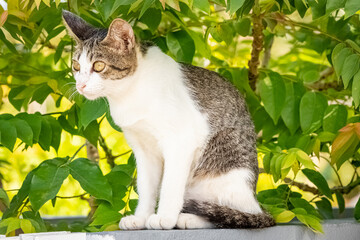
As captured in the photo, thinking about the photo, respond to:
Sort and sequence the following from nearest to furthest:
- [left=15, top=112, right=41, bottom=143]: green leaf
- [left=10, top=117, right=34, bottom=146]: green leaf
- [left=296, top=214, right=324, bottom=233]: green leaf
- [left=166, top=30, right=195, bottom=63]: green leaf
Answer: [left=296, top=214, right=324, bottom=233]: green leaf
[left=10, top=117, right=34, bottom=146]: green leaf
[left=15, top=112, right=41, bottom=143]: green leaf
[left=166, top=30, right=195, bottom=63]: green leaf

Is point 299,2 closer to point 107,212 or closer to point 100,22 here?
point 100,22

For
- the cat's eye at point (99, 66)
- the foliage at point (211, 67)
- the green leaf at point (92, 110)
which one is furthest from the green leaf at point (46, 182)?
the cat's eye at point (99, 66)

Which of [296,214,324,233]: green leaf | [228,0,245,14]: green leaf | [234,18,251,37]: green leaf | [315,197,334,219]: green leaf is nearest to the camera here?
[228,0,245,14]: green leaf

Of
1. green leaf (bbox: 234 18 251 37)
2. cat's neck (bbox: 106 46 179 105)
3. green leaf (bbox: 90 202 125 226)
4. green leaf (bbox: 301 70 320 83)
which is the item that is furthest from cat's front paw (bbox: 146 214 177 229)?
green leaf (bbox: 301 70 320 83)

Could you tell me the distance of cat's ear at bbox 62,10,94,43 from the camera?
7.57 ft

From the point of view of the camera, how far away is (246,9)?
8.14 feet

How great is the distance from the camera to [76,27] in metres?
2.35

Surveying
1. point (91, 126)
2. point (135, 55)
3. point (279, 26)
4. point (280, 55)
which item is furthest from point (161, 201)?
point (280, 55)

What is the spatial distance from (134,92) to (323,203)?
4.95ft

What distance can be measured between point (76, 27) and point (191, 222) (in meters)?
0.96

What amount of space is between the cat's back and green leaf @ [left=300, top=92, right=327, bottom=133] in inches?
14.7

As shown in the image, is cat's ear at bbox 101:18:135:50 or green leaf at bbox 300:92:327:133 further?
green leaf at bbox 300:92:327:133

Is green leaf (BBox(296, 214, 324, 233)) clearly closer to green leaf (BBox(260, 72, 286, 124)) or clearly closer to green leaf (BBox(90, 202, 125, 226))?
green leaf (BBox(260, 72, 286, 124))

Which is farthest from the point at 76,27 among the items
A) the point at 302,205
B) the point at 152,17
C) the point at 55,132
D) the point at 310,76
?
the point at 310,76
